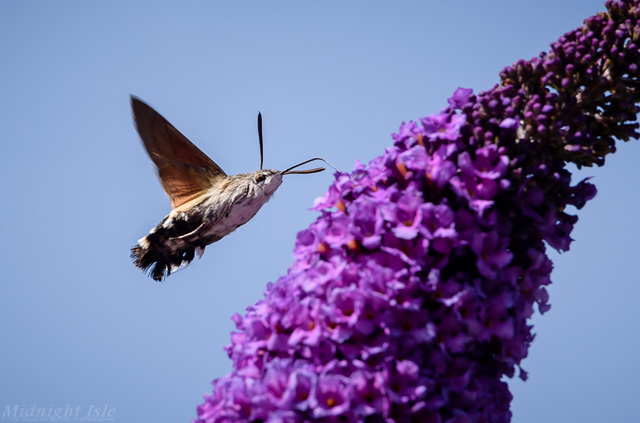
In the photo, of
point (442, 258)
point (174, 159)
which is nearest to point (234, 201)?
point (174, 159)

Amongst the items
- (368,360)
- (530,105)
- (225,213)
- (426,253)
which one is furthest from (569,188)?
(225,213)

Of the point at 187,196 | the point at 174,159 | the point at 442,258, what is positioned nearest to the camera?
the point at 442,258

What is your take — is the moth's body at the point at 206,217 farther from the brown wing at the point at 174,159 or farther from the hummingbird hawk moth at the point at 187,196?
the brown wing at the point at 174,159

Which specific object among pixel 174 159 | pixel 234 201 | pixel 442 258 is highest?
pixel 174 159

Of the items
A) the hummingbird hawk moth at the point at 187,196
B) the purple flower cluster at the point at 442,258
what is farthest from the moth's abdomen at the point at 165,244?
the purple flower cluster at the point at 442,258

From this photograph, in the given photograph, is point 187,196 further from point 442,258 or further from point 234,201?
point 442,258

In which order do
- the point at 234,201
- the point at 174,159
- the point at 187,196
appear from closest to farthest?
the point at 234,201 → the point at 174,159 → the point at 187,196

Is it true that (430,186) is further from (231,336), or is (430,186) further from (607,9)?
(607,9)
